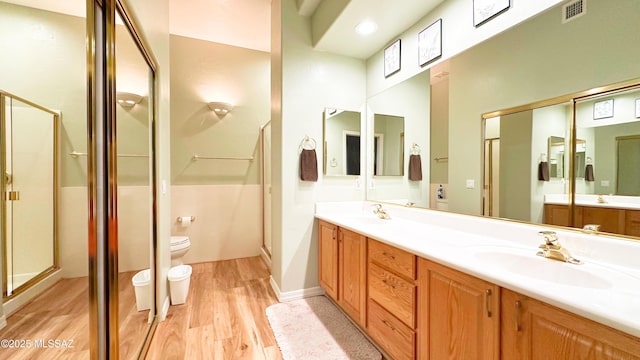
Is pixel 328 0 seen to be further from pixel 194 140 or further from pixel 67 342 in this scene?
pixel 67 342

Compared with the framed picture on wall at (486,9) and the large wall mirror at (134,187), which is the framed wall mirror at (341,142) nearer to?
the framed picture on wall at (486,9)

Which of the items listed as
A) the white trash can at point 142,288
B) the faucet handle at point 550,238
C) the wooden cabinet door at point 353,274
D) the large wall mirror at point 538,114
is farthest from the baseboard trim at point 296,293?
the faucet handle at point 550,238

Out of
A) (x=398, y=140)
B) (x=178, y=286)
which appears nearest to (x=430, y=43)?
(x=398, y=140)

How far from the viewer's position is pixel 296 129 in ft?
7.87

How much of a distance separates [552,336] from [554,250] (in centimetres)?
47

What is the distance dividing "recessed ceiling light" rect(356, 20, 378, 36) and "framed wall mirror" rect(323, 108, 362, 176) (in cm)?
71

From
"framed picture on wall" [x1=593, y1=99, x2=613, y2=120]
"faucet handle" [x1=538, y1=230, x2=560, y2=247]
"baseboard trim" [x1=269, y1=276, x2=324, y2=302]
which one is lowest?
"baseboard trim" [x1=269, y1=276, x2=324, y2=302]

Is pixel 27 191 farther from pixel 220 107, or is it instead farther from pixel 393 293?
pixel 220 107

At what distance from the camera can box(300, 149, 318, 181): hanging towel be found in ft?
→ 7.84

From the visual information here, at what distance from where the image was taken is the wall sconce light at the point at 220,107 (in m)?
3.31

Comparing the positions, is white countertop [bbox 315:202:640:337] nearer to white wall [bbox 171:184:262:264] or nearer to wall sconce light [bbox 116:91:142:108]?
wall sconce light [bbox 116:91:142:108]

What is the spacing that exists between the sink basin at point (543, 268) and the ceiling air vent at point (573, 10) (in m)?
1.11

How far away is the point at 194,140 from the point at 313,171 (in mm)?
1956

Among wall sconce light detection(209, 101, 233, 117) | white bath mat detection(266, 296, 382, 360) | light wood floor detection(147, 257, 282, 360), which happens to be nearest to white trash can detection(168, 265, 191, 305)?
light wood floor detection(147, 257, 282, 360)
